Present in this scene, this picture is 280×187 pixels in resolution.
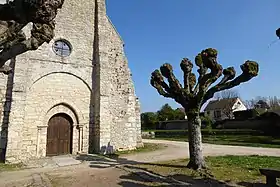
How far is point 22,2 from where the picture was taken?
348 cm

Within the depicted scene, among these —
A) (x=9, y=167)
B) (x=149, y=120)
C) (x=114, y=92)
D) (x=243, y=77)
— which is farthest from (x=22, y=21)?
(x=149, y=120)

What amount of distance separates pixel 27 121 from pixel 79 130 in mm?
2746

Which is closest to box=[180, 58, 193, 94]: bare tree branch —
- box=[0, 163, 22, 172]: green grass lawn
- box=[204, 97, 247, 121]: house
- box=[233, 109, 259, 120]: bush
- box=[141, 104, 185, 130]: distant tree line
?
box=[0, 163, 22, 172]: green grass lawn

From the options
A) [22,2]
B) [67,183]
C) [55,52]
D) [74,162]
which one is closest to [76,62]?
[55,52]

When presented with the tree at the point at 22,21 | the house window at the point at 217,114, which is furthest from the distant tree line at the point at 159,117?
the tree at the point at 22,21

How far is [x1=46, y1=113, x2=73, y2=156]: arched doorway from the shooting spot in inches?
447

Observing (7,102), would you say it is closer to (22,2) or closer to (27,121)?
(27,121)

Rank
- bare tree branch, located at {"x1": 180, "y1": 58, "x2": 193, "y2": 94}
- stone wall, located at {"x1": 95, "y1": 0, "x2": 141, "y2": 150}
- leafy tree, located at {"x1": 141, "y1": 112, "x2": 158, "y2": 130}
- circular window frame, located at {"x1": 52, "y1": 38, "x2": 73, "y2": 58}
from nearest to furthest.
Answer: bare tree branch, located at {"x1": 180, "y1": 58, "x2": 193, "y2": 94}
circular window frame, located at {"x1": 52, "y1": 38, "x2": 73, "y2": 58}
stone wall, located at {"x1": 95, "y1": 0, "x2": 141, "y2": 150}
leafy tree, located at {"x1": 141, "y1": 112, "x2": 158, "y2": 130}

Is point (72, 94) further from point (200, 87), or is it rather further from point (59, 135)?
point (200, 87)

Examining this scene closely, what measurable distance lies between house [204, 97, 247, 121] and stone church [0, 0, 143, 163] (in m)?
35.2

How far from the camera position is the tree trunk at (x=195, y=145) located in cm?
731

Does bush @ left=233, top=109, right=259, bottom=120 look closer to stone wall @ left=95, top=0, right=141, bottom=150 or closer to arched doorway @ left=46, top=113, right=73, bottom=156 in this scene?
stone wall @ left=95, top=0, right=141, bottom=150

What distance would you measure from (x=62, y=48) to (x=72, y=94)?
2.72 meters

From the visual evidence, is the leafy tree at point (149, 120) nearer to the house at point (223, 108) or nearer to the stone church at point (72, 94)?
the house at point (223, 108)
